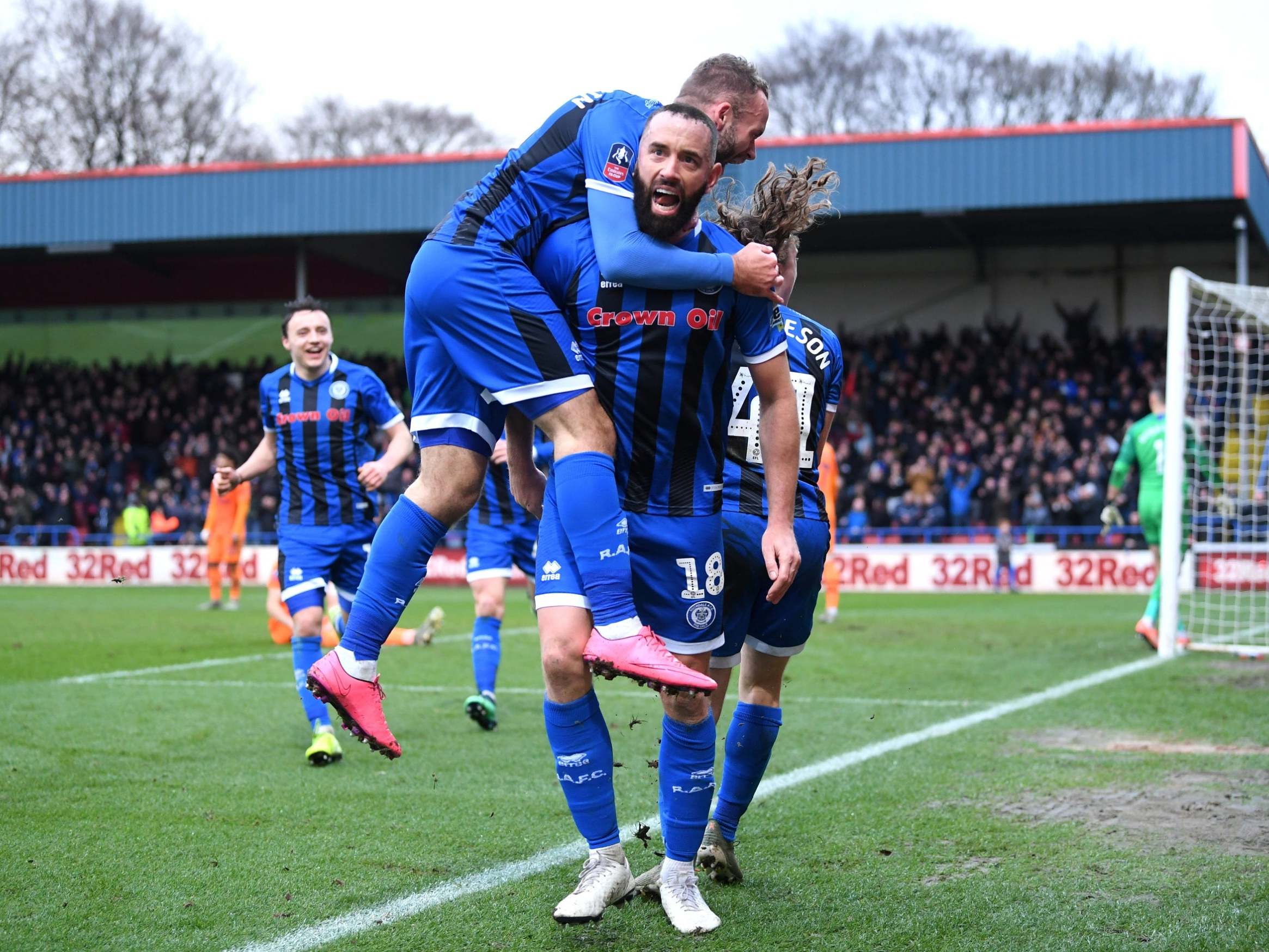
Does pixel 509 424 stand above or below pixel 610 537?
above

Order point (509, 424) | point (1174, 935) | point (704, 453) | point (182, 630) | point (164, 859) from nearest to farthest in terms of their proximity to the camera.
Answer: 1. point (1174, 935)
2. point (704, 453)
3. point (509, 424)
4. point (164, 859)
5. point (182, 630)

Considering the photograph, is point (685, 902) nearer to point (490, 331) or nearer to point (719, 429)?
point (719, 429)

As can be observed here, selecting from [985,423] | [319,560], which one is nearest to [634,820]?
[319,560]

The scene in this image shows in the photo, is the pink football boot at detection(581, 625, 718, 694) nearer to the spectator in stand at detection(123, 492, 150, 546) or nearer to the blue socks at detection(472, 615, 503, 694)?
the blue socks at detection(472, 615, 503, 694)

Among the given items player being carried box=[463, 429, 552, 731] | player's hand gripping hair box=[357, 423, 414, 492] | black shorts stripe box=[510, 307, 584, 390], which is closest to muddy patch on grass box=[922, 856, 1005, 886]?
black shorts stripe box=[510, 307, 584, 390]

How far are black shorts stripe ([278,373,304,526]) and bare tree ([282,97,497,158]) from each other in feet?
110

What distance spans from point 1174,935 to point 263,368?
107 ft

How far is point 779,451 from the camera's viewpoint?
372 centimetres

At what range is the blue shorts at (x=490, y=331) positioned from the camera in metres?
3.58

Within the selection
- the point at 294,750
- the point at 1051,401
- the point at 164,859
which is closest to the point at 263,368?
the point at 1051,401

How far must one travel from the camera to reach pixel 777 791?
547cm

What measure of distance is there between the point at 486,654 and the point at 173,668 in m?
4.01

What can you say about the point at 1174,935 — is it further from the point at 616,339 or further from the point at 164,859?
the point at 164,859

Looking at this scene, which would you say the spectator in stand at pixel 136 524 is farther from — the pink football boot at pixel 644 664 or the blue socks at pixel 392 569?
the pink football boot at pixel 644 664
